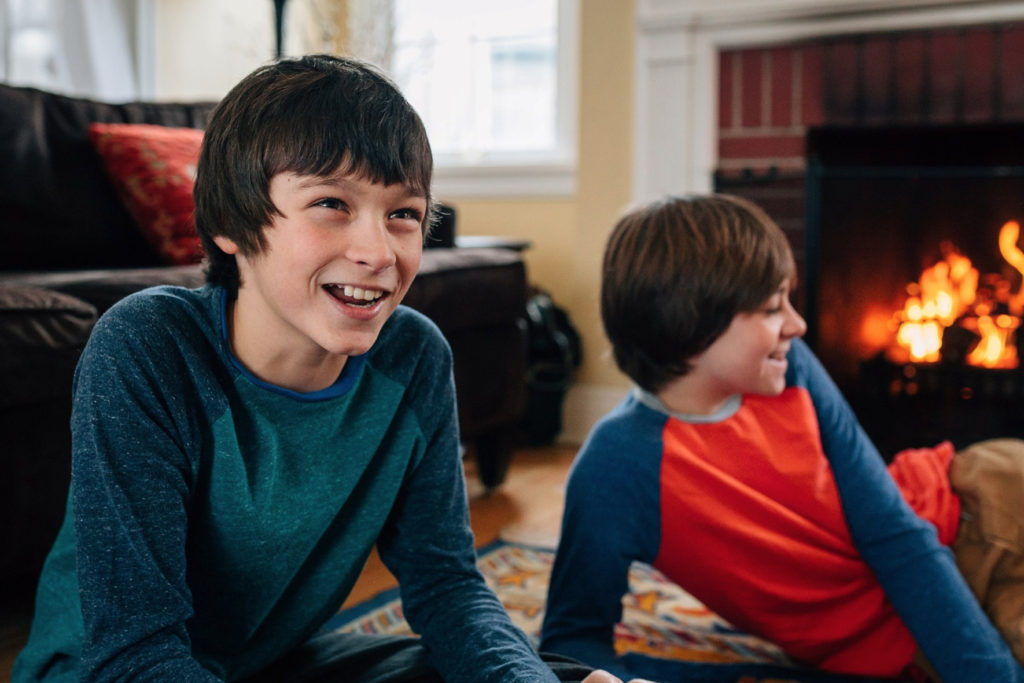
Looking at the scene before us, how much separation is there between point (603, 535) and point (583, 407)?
5.64ft

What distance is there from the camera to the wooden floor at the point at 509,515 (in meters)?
1.51

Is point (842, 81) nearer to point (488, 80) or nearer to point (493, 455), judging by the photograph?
point (493, 455)

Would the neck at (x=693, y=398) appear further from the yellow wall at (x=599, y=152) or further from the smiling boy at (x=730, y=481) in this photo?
the yellow wall at (x=599, y=152)

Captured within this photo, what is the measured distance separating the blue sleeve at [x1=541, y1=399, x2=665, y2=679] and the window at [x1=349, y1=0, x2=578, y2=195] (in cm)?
204

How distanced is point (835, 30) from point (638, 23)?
519 millimetres

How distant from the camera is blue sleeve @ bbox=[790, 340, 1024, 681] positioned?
1.15 metres

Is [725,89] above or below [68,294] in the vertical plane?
above

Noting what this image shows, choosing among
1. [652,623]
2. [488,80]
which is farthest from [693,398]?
[488,80]

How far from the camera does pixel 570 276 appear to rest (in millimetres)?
3225

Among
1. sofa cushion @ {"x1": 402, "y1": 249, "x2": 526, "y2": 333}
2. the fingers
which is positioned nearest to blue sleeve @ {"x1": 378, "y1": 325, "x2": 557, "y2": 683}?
the fingers

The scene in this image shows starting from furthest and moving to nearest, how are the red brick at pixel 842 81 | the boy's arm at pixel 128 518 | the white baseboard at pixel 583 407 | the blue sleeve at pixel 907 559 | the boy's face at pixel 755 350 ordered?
the white baseboard at pixel 583 407 → the red brick at pixel 842 81 → the boy's face at pixel 755 350 → the blue sleeve at pixel 907 559 → the boy's arm at pixel 128 518

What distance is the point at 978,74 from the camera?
A: 2.32m

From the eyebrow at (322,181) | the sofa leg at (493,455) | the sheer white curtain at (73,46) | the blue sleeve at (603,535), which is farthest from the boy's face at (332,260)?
the sheer white curtain at (73,46)

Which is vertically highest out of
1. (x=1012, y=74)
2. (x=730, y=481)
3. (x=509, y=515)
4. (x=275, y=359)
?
(x=1012, y=74)
